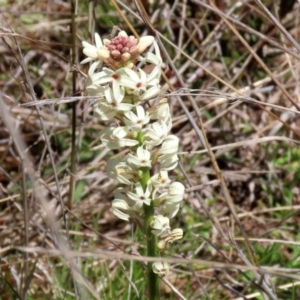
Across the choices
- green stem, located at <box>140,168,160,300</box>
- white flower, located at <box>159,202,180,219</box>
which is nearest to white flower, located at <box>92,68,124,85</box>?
green stem, located at <box>140,168,160,300</box>

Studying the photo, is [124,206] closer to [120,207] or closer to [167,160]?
[120,207]

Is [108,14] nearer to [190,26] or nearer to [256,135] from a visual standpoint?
[190,26]

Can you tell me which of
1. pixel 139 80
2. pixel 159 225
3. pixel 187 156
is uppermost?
pixel 139 80

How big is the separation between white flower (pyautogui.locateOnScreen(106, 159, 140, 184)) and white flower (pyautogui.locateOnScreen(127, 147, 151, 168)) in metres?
0.04

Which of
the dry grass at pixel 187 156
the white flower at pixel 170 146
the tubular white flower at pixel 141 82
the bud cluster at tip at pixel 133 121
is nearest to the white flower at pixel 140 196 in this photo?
the bud cluster at tip at pixel 133 121

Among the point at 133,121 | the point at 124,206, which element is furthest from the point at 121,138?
the point at 124,206

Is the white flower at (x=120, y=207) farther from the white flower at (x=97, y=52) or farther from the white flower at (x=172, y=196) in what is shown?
the white flower at (x=97, y=52)

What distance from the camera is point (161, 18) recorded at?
3580 mm

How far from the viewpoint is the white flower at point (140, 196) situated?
151 centimetres

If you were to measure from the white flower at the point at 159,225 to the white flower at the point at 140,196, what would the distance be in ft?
0.18

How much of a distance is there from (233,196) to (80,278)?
1.68 m

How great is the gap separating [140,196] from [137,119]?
18 centimetres

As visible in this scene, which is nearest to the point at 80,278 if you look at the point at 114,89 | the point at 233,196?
the point at 114,89

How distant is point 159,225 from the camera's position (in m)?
1.53
